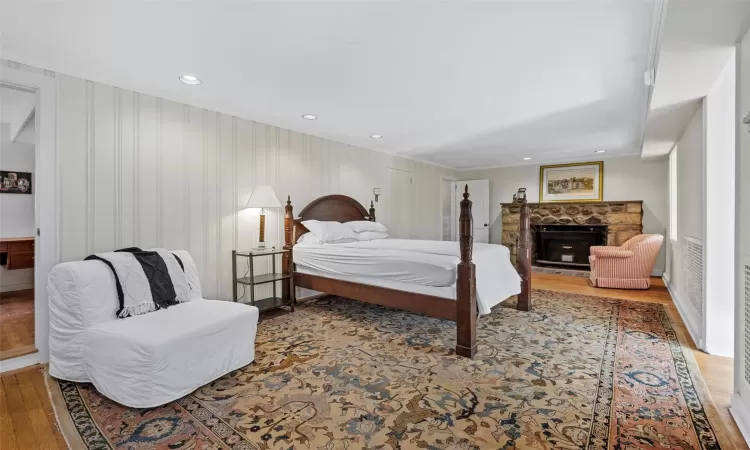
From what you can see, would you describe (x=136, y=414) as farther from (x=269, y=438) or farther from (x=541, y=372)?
(x=541, y=372)

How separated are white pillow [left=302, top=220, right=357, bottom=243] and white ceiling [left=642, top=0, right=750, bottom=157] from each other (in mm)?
3326

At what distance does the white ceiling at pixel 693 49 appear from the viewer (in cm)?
164

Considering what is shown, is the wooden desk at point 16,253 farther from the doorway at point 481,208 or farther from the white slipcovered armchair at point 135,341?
the doorway at point 481,208

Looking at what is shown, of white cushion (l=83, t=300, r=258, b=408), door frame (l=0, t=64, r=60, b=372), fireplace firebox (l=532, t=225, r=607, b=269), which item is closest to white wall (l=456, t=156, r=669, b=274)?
fireplace firebox (l=532, t=225, r=607, b=269)

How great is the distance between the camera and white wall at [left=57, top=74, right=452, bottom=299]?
9.05 feet

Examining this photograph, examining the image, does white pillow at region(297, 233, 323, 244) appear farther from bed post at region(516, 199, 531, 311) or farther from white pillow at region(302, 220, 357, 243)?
bed post at region(516, 199, 531, 311)

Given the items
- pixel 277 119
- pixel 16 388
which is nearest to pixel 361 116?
pixel 277 119

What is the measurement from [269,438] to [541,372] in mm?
1795

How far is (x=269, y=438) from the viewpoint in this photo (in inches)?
67.1

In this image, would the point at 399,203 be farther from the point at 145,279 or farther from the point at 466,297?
the point at 145,279

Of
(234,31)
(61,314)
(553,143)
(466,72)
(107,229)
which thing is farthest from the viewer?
(553,143)

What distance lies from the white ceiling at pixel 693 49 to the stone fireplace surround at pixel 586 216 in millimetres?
3079

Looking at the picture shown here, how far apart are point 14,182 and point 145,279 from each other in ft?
13.4

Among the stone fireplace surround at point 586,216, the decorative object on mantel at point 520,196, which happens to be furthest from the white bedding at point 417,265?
the decorative object on mantel at point 520,196
